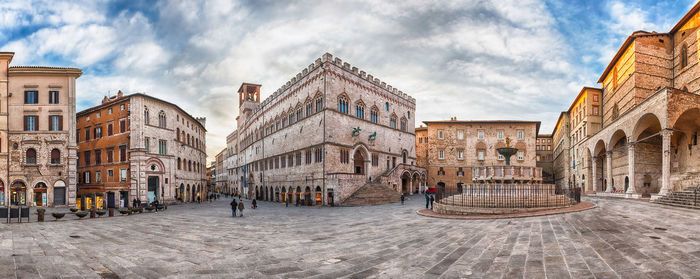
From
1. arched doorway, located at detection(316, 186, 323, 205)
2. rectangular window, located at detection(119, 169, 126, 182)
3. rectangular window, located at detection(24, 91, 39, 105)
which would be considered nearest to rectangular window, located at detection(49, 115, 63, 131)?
rectangular window, located at detection(24, 91, 39, 105)

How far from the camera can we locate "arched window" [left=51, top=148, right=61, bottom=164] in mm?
30547

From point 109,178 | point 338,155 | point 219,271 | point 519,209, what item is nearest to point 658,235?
point 519,209

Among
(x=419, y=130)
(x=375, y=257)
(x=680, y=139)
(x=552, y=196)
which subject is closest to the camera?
(x=375, y=257)

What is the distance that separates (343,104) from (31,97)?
90.1 ft

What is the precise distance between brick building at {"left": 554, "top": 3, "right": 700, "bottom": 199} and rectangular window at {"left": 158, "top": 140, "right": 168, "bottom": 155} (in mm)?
39246

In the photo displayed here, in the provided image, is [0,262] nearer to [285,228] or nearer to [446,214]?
[285,228]

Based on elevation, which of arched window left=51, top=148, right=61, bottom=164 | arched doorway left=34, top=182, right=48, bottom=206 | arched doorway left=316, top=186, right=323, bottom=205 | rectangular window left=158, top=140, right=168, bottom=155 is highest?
rectangular window left=158, top=140, right=168, bottom=155

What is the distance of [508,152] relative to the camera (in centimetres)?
2186

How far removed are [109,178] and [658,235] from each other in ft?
131

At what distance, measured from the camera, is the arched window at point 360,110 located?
38406 mm

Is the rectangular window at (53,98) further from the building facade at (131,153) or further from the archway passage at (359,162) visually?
the archway passage at (359,162)

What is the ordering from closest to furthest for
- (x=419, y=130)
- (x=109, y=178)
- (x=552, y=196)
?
(x=552, y=196), (x=109, y=178), (x=419, y=130)

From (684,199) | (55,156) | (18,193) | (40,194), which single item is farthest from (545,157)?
(18,193)

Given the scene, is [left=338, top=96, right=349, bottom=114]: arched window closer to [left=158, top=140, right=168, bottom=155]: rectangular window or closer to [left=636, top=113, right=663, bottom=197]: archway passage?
[left=158, top=140, right=168, bottom=155]: rectangular window
